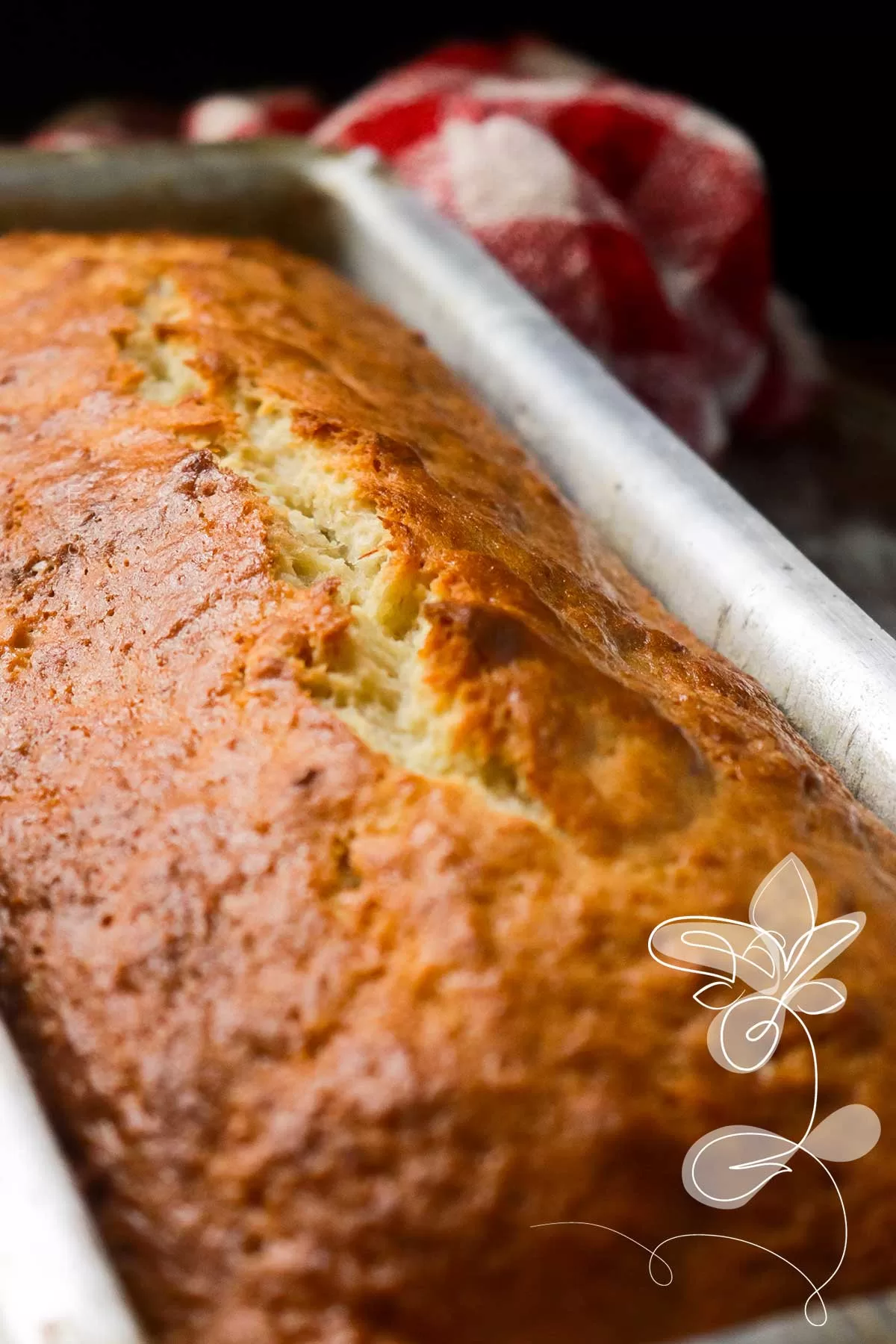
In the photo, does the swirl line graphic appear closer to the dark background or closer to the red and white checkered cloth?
the red and white checkered cloth

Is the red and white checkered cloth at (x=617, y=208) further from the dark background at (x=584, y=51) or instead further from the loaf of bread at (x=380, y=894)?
the loaf of bread at (x=380, y=894)

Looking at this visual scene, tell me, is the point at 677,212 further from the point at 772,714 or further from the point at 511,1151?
the point at 511,1151

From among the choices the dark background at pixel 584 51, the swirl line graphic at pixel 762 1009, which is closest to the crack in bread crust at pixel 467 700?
the swirl line graphic at pixel 762 1009

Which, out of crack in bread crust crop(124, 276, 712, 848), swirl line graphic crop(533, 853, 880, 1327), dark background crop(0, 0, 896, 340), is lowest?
swirl line graphic crop(533, 853, 880, 1327)

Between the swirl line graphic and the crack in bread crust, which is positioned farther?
the crack in bread crust

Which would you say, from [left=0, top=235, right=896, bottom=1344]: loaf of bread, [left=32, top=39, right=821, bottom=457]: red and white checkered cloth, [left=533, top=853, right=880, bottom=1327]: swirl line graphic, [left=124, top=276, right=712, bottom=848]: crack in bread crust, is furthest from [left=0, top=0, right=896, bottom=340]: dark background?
[left=533, top=853, right=880, bottom=1327]: swirl line graphic

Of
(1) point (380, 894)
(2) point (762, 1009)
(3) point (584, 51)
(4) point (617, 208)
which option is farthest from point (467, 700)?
(3) point (584, 51)
